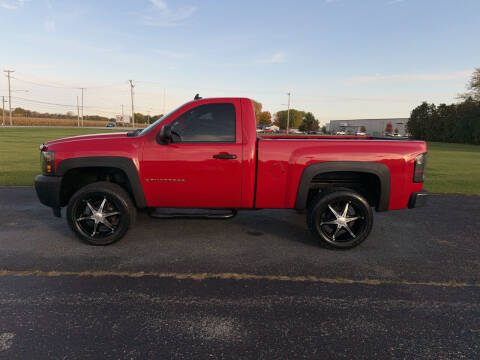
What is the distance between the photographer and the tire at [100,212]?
386cm

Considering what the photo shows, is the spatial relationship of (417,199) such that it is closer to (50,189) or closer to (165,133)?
(165,133)

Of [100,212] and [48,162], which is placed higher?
[48,162]

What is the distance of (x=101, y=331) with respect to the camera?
2.25 meters

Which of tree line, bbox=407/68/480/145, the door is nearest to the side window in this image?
the door

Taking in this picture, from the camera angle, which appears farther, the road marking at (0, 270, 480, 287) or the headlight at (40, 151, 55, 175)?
the headlight at (40, 151, 55, 175)

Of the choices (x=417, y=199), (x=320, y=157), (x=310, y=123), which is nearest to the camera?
(x=320, y=157)

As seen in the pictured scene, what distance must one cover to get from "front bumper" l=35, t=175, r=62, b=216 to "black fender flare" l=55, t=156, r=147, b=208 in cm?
13

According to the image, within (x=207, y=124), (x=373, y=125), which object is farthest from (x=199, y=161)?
(x=373, y=125)

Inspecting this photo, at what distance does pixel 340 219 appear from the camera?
3.87 metres

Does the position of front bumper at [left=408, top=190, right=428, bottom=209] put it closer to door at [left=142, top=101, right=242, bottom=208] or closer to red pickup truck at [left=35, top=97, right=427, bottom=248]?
red pickup truck at [left=35, top=97, right=427, bottom=248]

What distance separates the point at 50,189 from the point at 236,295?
282 centimetres

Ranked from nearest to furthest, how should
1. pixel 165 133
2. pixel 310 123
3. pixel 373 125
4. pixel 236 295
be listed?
pixel 236 295, pixel 165 133, pixel 373 125, pixel 310 123

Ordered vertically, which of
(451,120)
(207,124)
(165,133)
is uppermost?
(451,120)

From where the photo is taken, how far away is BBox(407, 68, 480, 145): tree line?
46.1 metres
